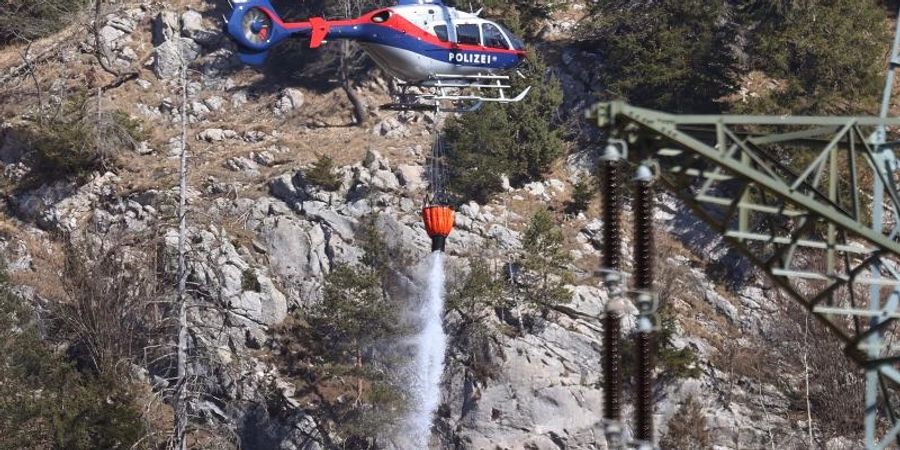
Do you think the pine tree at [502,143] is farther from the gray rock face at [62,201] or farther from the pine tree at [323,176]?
the gray rock face at [62,201]

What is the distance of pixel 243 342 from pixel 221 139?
35.9ft

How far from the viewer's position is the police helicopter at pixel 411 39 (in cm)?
3350

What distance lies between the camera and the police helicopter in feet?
110

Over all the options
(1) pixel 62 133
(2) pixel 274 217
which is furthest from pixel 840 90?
(1) pixel 62 133

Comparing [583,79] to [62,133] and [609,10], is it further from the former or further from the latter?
[62,133]

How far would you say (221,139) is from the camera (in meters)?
52.8

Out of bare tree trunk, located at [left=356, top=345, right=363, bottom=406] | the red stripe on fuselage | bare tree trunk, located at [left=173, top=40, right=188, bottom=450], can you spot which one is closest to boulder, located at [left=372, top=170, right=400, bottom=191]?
bare tree trunk, located at [left=356, top=345, right=363, bottom=406]

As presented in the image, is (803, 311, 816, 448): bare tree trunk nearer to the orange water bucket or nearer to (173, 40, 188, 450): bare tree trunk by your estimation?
the orange water bucket

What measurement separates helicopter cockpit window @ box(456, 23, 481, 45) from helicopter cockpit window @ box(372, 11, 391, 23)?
2.30 m

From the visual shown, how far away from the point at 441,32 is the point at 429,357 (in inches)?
513

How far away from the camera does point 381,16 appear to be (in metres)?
33.9

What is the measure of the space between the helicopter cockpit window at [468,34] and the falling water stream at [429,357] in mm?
10838

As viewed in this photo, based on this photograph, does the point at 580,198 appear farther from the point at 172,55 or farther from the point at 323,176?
the point at 172,55

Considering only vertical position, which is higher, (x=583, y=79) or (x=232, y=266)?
(x=583, y=79)
